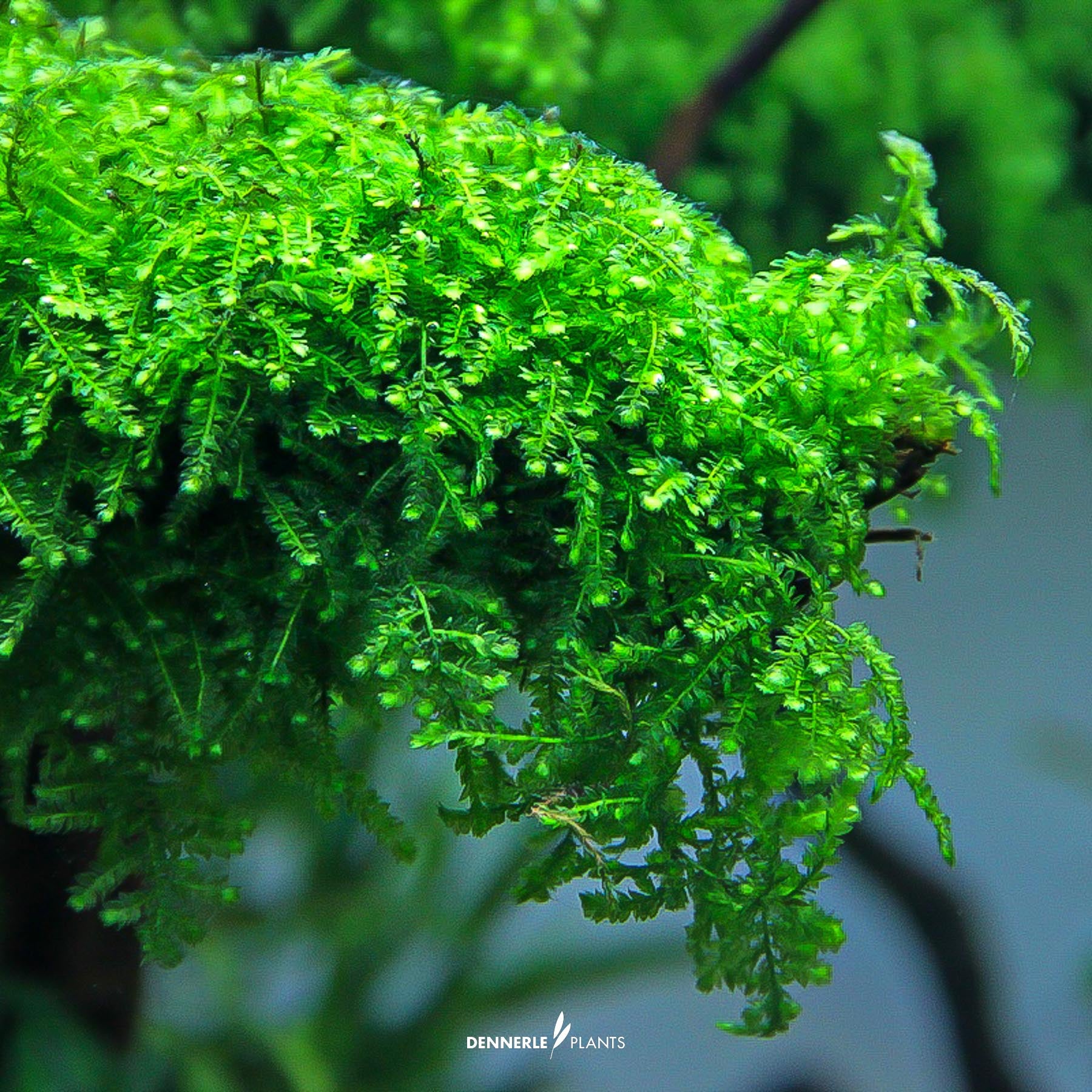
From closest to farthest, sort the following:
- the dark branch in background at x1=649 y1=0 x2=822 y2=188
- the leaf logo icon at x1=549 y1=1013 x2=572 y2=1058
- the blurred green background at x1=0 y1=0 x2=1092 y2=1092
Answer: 1. the leaf logo icon at x1=549 y1=1013 x2=572 y2=1058
2. the blurred green background at x1=0 y1=0 x2=1092 y2=1092
3. the dark branch in background at x1=649 y1=0 x2=822 y2=188

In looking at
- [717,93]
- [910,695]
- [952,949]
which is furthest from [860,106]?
[952,949]

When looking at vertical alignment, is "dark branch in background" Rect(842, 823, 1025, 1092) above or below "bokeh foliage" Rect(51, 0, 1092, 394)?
below

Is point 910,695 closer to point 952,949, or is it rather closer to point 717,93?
point 952,949

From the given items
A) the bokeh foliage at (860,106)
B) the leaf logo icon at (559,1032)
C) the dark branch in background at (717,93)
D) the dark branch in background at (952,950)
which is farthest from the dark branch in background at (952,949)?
the dark branch in background at (717,93)

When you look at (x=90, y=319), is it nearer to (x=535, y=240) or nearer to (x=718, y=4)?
(x=535, y=240)

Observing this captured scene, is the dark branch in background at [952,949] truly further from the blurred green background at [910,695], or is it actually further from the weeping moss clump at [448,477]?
the weeping moss clump at [448,477]

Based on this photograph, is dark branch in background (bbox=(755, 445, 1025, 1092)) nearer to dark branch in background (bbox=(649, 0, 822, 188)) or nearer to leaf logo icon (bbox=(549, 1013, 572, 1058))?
leaf logo icon (bbox=(549, 1013, 572, 1058))

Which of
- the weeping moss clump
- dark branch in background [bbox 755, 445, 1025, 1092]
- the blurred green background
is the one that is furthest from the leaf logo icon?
dark branch in background [bbox 755, 445, 1025, 1092]
